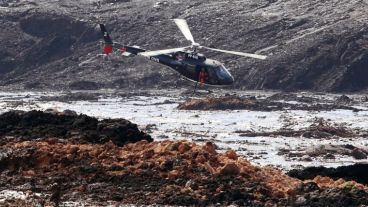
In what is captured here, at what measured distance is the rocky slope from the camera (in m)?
101

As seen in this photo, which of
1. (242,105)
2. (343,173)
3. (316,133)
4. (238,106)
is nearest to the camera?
(343,173)

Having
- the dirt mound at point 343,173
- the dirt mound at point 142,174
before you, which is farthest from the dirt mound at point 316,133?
the dirt mound at point 142,174

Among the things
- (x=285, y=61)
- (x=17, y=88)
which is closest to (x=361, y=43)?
(x=285, y=61)

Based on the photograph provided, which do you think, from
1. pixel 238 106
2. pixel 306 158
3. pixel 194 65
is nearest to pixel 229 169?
pixel 306 158

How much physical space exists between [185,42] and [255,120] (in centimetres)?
3582

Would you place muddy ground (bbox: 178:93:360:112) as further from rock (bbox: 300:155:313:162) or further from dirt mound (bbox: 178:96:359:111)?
rock (bbox: 300:155:313:162)

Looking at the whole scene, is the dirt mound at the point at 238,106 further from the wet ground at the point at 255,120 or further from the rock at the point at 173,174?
the rock at the point at 173,174

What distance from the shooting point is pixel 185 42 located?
108125 mm

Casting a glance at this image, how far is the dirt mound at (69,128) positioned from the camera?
1551 inches

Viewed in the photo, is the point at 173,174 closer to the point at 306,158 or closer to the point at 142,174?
the point at 142,174

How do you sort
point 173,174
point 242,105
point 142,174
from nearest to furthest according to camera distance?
1. point 173,174
2. point 142,174
3. point 242,105

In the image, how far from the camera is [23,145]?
36.9 meters

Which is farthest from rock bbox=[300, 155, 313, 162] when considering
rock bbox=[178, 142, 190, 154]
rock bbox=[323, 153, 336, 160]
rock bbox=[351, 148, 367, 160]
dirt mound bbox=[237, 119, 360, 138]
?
rock bbox=[178, 142, 190, 154]

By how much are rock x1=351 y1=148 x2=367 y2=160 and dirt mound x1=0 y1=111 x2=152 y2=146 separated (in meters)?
15.8
